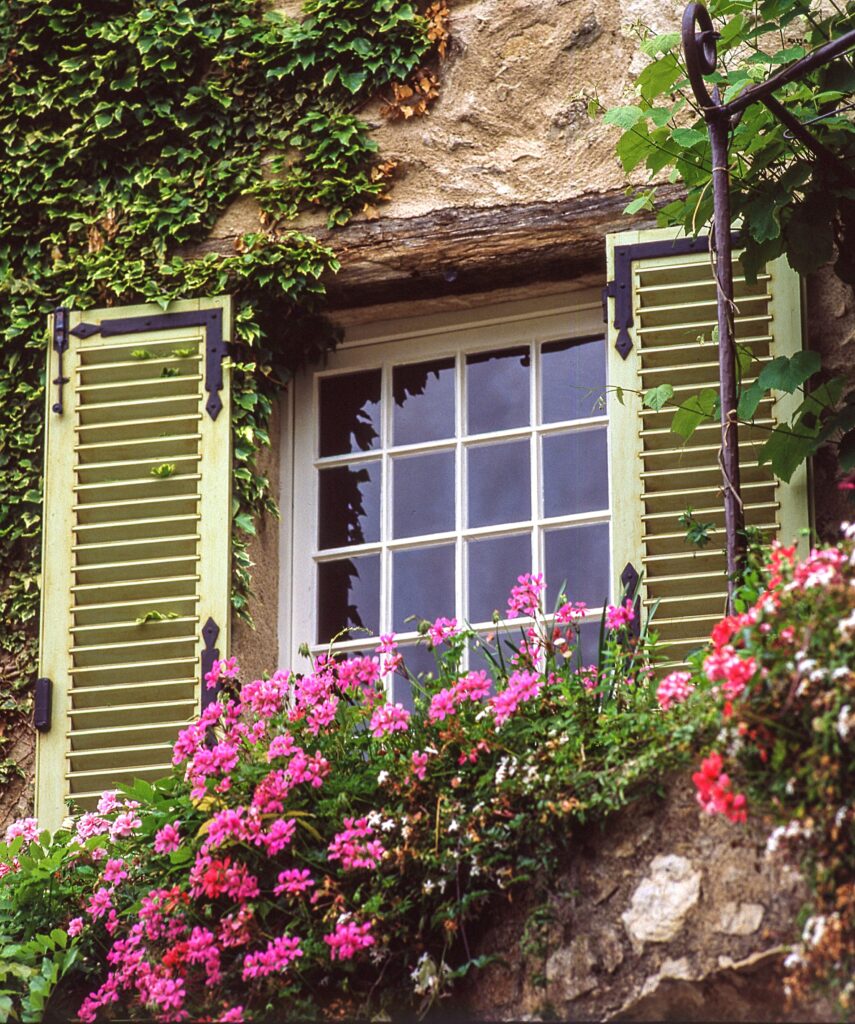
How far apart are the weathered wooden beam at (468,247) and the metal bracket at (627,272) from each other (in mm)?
184

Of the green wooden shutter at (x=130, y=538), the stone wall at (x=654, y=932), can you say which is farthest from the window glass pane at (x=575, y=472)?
the stone wall at (x=654, y=932)

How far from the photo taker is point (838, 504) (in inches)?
219

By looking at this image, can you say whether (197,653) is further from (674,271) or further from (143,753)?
(674,271)

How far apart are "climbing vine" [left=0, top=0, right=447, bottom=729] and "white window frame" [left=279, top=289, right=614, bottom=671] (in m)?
0.14

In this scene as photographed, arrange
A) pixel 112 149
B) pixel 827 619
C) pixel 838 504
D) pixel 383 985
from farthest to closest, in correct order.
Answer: pixel 112 149
pixel 838 504
pixel 383 985
pixel 827 619

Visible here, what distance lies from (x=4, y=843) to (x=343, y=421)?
173 centimetres

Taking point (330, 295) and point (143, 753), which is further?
point (330, 295)

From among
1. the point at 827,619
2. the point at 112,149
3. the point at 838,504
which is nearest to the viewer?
the point at 827,619

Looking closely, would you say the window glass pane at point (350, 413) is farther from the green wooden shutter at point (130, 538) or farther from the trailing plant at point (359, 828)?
the trailing plant at point (359, 828)

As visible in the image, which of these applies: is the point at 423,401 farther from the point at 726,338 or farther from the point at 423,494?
the point at 726,338

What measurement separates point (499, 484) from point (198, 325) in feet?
3.36

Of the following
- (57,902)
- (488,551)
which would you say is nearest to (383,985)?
(57,902)

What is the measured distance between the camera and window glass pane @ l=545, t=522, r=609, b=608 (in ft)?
19.4

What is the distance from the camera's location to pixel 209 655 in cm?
582
